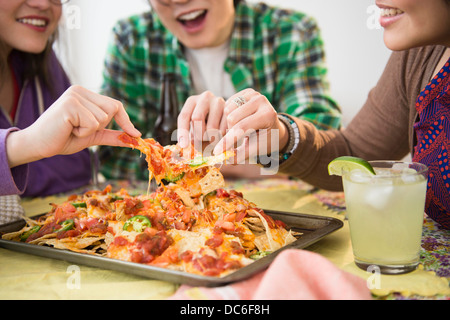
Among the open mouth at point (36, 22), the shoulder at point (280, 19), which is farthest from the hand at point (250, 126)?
the shoulder at point (280, 19)

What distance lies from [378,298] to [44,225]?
1032 millimetres

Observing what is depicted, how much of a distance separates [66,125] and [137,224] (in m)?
0.40

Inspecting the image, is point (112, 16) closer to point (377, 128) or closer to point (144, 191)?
point (144, 191)

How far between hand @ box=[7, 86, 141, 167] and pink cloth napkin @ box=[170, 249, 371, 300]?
0.68m

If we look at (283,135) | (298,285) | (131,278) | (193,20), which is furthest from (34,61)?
(298,285)

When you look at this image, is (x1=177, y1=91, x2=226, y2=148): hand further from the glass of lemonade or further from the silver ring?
the glass of lemonade

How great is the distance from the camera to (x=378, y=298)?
1.00 m

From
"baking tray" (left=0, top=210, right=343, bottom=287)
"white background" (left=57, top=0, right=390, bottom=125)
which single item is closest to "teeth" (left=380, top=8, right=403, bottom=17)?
"baking tray" (left=0, top=210, right=343, bottom=287)

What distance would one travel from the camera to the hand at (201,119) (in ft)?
5.58

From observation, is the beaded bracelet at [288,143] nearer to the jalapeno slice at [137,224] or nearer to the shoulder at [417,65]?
the shoulder at [417,65]

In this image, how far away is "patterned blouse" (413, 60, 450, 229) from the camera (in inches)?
58.9

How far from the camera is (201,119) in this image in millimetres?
1712

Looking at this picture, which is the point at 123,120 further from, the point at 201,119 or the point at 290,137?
the point at 290,137
